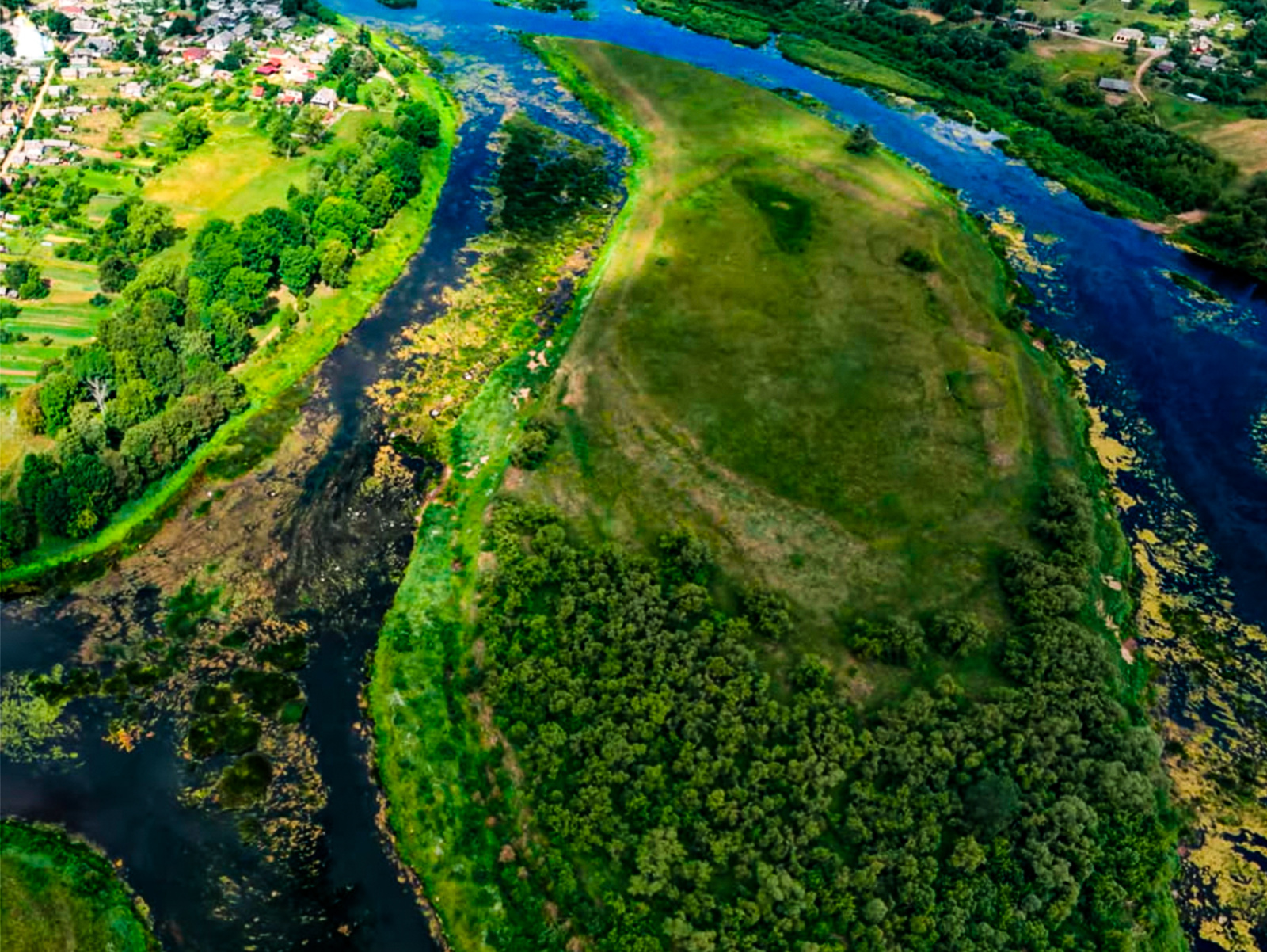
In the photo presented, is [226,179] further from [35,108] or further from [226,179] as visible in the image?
[35,108]

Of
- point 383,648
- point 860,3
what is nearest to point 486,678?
point 383,648

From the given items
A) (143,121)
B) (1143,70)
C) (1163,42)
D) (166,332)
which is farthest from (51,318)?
(1163,42)

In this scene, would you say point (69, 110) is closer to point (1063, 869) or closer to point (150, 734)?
point (150, 734)

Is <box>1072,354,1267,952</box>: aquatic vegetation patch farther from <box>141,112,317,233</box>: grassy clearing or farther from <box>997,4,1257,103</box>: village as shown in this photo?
<box>141,112,317,233</box>: grassy clearing

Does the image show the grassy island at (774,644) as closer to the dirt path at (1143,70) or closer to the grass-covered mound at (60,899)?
the grass-covered mound at (60,899)

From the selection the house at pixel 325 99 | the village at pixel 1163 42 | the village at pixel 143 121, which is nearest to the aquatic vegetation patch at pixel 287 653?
the village at pixel 143 121

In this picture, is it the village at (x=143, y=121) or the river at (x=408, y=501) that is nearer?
the river at (x=408, y=501)
